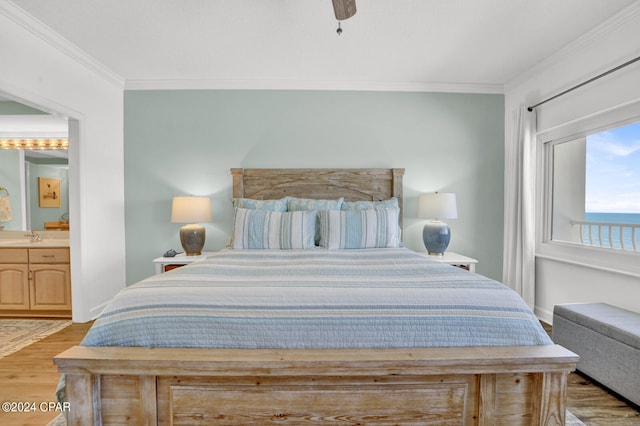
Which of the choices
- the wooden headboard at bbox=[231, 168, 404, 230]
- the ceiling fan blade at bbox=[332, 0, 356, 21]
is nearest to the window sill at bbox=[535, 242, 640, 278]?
the wooden headboard at bbox=[231, 168, 404, 230]

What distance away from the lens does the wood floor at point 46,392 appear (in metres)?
1.70

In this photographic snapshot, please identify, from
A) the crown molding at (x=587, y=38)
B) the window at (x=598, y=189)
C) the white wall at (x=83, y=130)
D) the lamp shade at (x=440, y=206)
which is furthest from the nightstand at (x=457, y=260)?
the white wall at (x=83, y=130)

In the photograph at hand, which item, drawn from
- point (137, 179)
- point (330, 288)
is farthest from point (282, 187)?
point (330, 288)

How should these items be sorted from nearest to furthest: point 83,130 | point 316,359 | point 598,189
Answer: point 316,359 < point 598,189 < point 83,130

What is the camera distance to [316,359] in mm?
1271

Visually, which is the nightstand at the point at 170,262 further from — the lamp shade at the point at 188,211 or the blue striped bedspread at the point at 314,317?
the blue striped bedspread at the point at 314,317

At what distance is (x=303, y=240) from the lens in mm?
2689

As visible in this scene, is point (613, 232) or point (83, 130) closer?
point (613, 232)

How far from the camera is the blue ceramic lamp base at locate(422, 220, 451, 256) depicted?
10.6 feet

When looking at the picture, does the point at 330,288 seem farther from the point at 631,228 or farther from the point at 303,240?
the point at 631,228

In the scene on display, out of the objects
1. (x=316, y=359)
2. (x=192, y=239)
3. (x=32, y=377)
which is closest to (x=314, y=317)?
(x=316, y=359)

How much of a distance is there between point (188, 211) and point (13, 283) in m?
Answer: 1.92

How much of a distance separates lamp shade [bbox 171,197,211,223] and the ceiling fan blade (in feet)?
7.20

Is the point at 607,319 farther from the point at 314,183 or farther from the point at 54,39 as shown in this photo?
the point at 54,39
